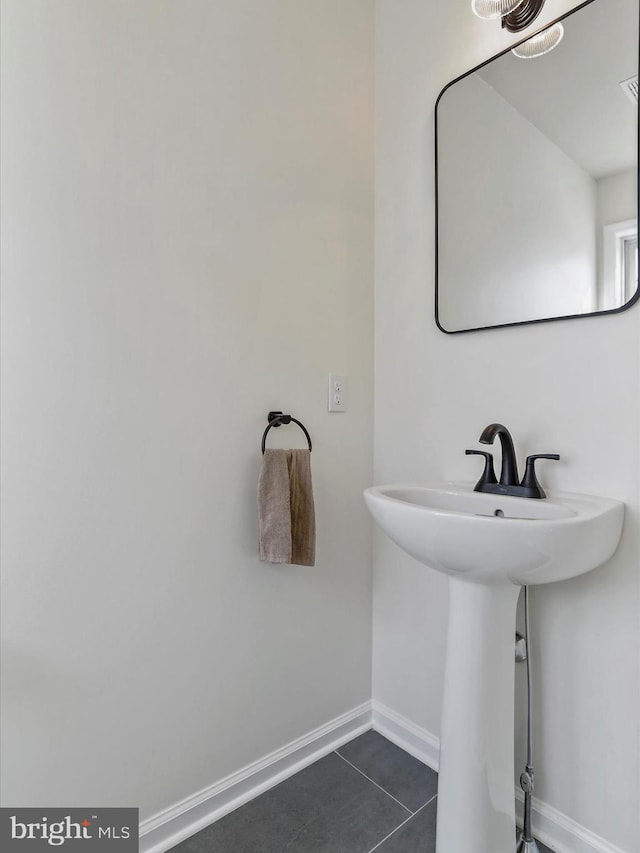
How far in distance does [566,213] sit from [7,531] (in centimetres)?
148

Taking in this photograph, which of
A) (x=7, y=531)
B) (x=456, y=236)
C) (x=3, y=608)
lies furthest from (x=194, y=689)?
(x=456, y=236)

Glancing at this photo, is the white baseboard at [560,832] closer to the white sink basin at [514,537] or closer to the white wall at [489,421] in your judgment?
the white wall at [489,421]

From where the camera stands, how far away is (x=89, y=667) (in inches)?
43.5

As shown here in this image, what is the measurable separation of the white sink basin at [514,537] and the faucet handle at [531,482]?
36 millimetres

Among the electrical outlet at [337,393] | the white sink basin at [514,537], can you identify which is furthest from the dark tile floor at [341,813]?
the electrical outlet at [337,393]

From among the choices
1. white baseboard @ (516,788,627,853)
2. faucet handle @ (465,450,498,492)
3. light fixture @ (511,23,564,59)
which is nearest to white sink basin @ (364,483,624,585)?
faucet handle @ (465,450,498,492)

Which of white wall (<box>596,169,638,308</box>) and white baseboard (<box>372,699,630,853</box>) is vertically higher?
white wall (<box>596,169,638,308</box>)

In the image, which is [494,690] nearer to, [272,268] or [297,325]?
[297,325]

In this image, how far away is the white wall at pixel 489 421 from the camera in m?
1.12

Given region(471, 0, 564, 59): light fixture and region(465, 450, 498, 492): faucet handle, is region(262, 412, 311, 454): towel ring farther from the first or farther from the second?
region(471, 0, 564, 59): light fixture

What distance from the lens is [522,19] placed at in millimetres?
1257

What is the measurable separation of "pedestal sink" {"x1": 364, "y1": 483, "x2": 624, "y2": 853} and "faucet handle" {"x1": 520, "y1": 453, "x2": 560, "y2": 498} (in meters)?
0.03

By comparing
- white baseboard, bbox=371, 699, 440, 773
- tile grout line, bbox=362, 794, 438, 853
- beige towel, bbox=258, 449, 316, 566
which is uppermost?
beige towel, bbox=258, 449, 316, 566

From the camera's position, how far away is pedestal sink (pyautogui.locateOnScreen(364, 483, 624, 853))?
100 centimetres
